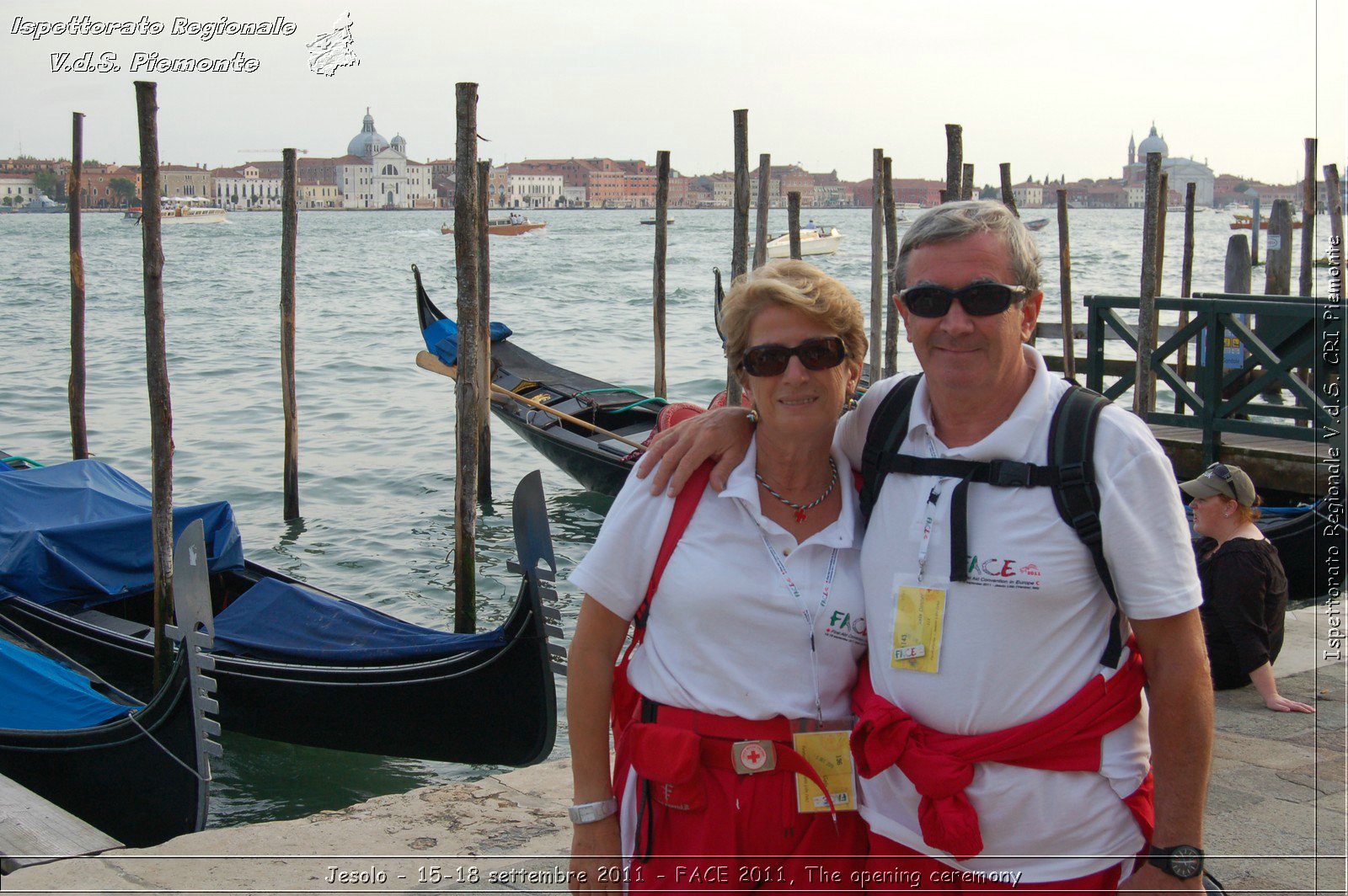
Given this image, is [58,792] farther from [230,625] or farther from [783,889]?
[783,889]

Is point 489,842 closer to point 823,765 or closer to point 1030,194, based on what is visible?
point 823,765

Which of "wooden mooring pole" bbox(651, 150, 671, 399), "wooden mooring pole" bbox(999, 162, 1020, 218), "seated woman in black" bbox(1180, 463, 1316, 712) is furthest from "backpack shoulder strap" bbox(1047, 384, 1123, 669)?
"wooden mooring pole" bbox(999, 162, 1020, 218)

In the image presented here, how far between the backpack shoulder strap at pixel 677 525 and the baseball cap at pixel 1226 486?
2382 mm

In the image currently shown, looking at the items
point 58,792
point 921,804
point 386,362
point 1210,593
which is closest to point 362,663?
point 58,792

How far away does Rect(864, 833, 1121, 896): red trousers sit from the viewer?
1405 millimetres

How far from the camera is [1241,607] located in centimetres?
335

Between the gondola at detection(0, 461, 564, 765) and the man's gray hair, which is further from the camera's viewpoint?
the gondola at detection(0, 461, 564, 765)

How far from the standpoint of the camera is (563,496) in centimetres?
959

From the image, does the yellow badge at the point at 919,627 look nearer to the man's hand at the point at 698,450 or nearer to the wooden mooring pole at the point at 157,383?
the man's hand at the point at 698,450

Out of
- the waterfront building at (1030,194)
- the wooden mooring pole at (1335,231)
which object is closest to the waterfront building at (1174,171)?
the waterfront building at (1030,194)

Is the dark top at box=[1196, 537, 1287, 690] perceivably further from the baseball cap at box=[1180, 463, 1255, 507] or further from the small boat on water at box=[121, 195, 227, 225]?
the small boat on water at box=[121, 195, 227, 225]

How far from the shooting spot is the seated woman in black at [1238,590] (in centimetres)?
329

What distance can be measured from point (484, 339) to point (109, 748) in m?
4.92

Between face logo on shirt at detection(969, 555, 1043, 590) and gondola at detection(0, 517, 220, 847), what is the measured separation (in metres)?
3.02
